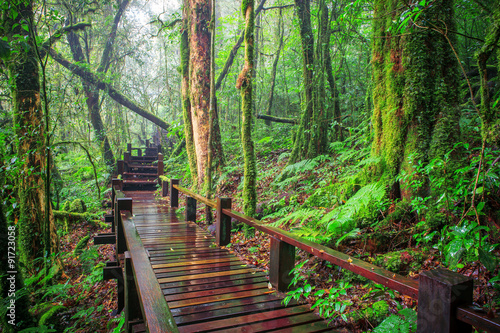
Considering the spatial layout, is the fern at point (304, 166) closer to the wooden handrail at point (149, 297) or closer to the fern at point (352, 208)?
the fern at point (352, 208)

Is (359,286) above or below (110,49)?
below

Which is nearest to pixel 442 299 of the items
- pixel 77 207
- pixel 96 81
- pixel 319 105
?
pixel 319 105

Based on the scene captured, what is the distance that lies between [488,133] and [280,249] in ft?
8.05

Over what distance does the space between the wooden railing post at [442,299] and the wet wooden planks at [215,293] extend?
1.26m

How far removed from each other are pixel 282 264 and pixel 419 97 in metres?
2.92

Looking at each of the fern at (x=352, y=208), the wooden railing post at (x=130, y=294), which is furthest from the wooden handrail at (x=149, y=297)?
the fern at (x=352, y=208)

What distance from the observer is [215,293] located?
3.53m

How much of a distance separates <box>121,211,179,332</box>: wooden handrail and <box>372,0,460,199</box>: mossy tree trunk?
3.27 meters

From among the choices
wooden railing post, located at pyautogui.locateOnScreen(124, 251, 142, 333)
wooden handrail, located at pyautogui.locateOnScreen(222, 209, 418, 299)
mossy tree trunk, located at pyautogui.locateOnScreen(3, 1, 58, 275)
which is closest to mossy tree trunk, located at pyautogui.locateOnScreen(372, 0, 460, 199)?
wooden handrail, located at pyautogui.locateOnScreen(222, 209, 418, 299)

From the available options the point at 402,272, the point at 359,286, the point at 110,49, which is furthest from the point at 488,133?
the point at 110,49

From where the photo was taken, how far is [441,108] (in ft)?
12.7

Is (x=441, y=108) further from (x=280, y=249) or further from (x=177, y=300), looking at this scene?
(x=177, y=300)

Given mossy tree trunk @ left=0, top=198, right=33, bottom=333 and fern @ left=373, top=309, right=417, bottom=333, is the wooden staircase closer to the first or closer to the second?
mossy tree trunk @ left=0, top=198, right=33, bottom=333

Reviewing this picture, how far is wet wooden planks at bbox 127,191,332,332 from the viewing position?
2.89 m
